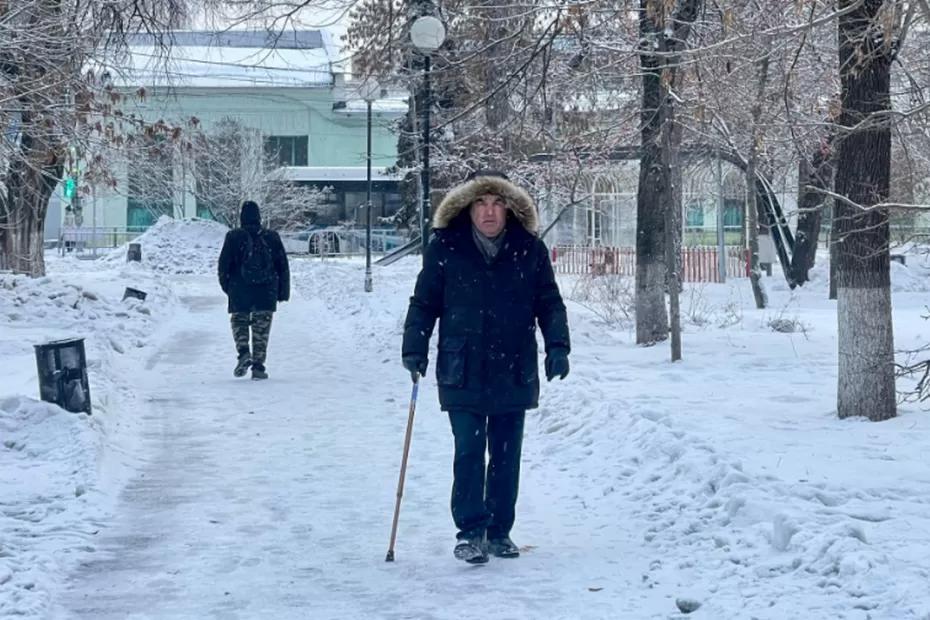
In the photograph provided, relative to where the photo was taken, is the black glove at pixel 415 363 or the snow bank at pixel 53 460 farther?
the black glove at pixel 415 363

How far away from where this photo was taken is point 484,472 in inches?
263

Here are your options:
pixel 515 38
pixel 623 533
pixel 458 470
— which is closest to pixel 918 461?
pixel 623 533

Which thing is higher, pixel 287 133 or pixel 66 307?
pixel 287 133

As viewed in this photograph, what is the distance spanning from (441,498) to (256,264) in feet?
21.3

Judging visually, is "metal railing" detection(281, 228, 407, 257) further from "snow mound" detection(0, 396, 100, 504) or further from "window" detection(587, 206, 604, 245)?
"snow mound" detection(0, 396, 100, 504)

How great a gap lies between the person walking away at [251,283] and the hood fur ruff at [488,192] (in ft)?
25.1

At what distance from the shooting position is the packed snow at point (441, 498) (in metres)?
5.82

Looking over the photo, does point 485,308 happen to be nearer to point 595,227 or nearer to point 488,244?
point 488,244

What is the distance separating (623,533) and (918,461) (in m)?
2.21

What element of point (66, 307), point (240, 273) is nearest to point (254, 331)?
point (240, 273)

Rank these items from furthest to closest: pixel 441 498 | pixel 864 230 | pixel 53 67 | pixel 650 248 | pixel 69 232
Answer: pixel 69 232, pixel 650 248, pixel 53 67, pixel 864 230, pixel 441 498

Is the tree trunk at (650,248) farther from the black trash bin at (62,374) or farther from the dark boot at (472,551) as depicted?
the dark boot at (472,551)

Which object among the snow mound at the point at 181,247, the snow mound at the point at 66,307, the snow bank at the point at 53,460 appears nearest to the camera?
the snow bank at the point at 53,460

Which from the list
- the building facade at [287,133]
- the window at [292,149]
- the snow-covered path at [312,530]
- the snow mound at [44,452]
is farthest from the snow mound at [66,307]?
the window at [292,149]
